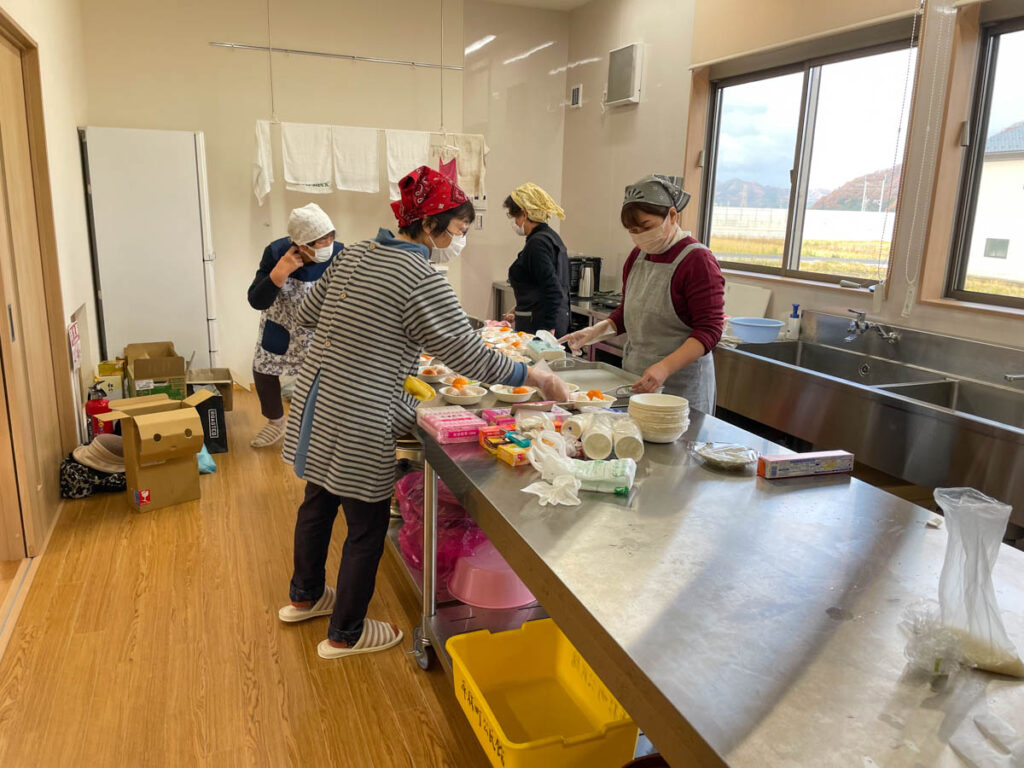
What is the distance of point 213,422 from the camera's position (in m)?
3.97

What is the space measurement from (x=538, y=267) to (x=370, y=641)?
79.7 inches

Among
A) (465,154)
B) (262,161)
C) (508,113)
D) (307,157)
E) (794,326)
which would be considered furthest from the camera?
(508,113)

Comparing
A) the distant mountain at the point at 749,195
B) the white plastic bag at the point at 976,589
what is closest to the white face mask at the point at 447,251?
the white plastic bag at the point at 976,589

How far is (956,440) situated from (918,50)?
173 cm

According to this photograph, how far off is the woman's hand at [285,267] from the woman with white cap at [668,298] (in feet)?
4.88

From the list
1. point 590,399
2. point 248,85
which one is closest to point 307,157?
point 248,85

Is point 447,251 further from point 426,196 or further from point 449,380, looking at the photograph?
point 449,380

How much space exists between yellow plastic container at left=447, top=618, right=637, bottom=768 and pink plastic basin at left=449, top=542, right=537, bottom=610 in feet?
0.79

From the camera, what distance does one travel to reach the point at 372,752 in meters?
1.86

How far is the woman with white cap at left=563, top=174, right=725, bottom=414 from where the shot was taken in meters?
2.27

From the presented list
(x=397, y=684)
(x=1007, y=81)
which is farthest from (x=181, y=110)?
(x=1007, y=81)

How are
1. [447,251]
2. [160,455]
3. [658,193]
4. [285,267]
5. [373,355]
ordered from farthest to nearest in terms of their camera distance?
1. [285,267]
2. [160,455]
3. [658,193]
4. [447,251]
5. [373,355]

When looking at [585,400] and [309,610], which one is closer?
[585,400]

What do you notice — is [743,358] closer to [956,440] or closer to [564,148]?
[956,440]
